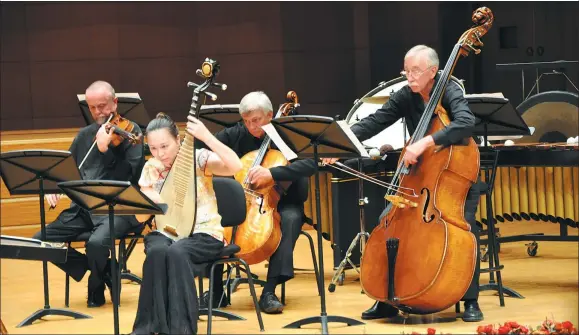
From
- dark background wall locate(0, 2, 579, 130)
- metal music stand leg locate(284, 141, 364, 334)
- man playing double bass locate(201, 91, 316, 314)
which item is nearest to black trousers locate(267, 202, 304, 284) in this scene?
man playing double bass locate(201, 91, 316, 314)

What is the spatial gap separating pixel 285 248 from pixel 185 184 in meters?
1.07

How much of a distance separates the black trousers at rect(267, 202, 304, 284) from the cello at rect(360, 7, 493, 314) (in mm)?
796

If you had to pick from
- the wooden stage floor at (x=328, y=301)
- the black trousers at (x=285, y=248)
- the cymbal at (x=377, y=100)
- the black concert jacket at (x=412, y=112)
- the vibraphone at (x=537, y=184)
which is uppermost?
the cymbal at (x=377, y=100)

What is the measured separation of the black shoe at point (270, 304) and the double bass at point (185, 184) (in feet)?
2.92

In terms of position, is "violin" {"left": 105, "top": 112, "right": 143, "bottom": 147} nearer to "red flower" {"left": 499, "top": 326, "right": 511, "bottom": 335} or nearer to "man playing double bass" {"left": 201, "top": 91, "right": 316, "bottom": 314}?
"man playing double bass" {"left": 201, "top": 91, "right": 316, "bottom": 314}

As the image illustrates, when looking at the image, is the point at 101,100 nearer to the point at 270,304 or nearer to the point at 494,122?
the point at 270,304

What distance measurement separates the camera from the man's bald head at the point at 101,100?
19.4 ft

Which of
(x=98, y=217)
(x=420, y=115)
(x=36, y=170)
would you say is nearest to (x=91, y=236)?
(x=98, y=217)

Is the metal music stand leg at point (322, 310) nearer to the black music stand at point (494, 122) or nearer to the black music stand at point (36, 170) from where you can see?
the black music stand at point (494, 122)

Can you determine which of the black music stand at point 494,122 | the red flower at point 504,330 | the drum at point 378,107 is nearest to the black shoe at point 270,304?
the black music stand at point 494,122

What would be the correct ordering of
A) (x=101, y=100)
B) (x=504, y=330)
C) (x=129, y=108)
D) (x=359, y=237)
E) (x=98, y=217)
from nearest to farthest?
(x=504, y=330) < (x=101, y=100) < (x=98, y=217) < (x=359, y=237) < (x=129, y=108)

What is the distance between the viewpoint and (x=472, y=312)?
5125mm

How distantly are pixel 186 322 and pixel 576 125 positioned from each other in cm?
314

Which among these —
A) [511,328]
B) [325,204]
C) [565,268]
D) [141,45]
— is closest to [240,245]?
[325,204]
